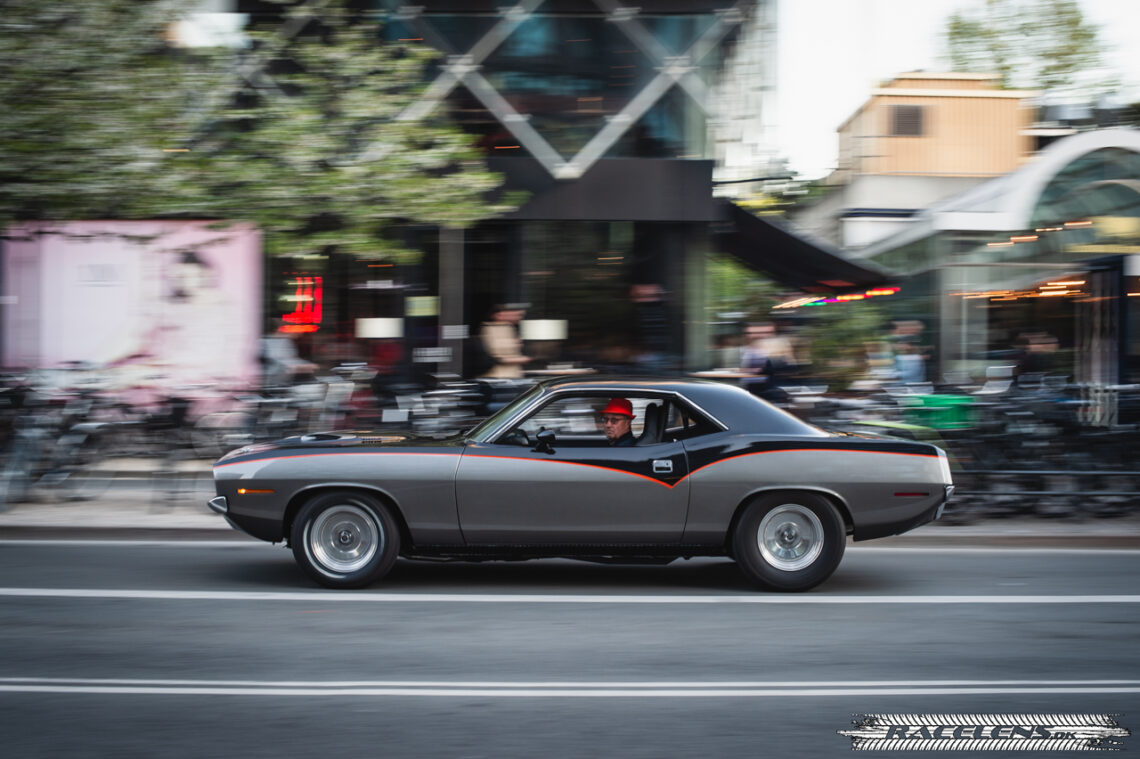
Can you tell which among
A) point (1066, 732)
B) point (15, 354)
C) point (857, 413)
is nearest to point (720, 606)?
point (1066, 732)

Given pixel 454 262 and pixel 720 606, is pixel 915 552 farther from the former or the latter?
pixel 454 262

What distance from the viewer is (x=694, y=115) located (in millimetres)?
15445

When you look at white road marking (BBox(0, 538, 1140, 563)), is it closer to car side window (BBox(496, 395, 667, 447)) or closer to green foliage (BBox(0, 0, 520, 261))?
car side window (BBox(496, 395, 667, 447))

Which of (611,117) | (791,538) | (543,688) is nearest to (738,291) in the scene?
(611,117)

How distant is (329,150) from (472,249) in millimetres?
3201

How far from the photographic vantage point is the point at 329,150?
504 inches

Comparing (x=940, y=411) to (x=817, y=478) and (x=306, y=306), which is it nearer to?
(x=817, y=478)

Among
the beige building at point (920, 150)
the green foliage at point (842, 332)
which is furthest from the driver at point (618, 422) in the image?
the beige building at point (920, 150)

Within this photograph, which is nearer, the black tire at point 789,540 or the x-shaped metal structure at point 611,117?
the black tire at point 789,540

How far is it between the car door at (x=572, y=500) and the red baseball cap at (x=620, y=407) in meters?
0.40

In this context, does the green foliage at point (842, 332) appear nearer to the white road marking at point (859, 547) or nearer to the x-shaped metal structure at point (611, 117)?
the x-shaped metal structure at point (611, 117)

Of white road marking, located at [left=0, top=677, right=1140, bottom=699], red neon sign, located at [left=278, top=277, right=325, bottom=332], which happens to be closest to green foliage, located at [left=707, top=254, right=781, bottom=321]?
red neon sign, located at [left=278, top=277, right=325, bottom=332]

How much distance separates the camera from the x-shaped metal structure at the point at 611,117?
1509 centimetres

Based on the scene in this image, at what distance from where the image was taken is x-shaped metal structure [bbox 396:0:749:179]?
15.1m
